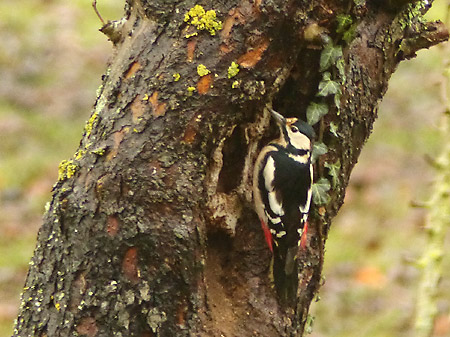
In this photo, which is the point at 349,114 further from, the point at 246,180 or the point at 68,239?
the point at 68,239

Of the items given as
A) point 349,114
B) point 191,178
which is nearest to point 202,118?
point 191,178

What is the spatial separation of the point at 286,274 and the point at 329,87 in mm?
765

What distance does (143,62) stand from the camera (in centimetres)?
247

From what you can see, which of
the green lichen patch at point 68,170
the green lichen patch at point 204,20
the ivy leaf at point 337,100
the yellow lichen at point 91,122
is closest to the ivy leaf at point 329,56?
the ivy leaf at point 337,100

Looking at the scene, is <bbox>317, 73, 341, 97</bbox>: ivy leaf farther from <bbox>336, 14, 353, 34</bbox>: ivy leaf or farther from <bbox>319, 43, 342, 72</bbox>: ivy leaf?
<bbox>336, 14, 353, 34</bbox>: ivy leaf

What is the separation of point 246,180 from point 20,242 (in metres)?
4.68

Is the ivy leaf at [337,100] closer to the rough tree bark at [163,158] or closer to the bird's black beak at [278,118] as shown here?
the rough tree bark at [163,158]

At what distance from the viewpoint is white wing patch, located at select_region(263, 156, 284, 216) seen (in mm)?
2987

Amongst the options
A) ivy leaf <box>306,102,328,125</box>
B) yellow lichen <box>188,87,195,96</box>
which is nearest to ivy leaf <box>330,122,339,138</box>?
ivy leaf <box>306,102,328,125</box>

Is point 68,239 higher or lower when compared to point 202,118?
lower

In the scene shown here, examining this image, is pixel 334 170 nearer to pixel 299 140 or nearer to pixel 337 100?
pixel 299 140

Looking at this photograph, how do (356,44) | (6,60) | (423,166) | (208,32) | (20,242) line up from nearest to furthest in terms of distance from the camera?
(208,32) → (356,44) → (20,242) → (423,166) → (6,60)

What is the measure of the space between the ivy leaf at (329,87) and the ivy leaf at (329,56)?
6cm

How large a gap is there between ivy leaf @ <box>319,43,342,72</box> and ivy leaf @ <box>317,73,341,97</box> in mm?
63
